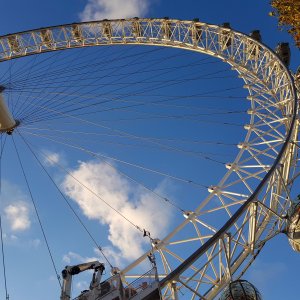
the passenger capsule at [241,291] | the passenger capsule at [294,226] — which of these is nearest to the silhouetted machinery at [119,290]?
the passenger capsule at [241,291]

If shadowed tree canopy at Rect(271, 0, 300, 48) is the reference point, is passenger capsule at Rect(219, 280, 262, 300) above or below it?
below

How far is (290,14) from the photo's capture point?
2308 cm

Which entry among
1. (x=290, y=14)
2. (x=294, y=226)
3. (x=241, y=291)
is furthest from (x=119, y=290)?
(x=290, y=14)

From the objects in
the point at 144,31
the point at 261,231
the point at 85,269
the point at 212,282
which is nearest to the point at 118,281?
the point at 85,269

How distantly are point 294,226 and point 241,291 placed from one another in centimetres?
500

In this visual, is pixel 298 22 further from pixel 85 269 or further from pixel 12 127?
pixel 12 127

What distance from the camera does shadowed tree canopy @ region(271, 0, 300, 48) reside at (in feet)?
74.8

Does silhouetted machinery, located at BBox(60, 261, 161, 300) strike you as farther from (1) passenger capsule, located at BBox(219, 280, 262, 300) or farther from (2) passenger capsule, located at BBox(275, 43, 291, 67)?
(2) passenger capsule, located at BBox(275, 43, 291, 67)

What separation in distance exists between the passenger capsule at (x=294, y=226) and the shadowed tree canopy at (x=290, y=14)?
785 centimetres

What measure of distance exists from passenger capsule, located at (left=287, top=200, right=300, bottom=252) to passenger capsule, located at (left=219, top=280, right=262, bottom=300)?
4.30m

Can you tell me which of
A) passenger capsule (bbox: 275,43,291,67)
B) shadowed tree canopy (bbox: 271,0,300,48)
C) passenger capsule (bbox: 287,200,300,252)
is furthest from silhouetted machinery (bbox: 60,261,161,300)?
passenger capsule (bbox: 275,43,291,67)

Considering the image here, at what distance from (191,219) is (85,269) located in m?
7.37

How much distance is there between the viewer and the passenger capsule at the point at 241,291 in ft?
56.5

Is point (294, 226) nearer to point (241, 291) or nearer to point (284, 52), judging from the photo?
point (241, 291)
